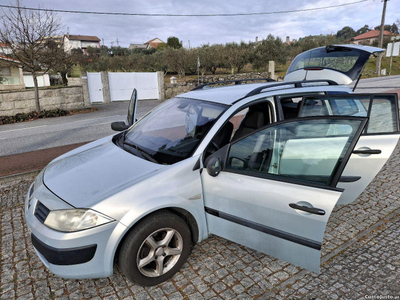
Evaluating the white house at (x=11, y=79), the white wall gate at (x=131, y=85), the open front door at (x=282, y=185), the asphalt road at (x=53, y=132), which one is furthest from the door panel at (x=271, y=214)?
the white house at (x=11, y=79)

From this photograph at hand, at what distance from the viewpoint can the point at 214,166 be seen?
8.64 feet

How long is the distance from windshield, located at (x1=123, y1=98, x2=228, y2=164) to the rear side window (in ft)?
3.63

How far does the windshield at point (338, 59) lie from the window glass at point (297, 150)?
3.52 metres

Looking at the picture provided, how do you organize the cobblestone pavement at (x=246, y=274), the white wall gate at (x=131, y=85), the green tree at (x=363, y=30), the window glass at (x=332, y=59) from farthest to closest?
the green tree at (x=363, y=30) < the white wall gate at (x=131, y=85) < the window glass at (x=332, y=59) < the cobblestone pavement at (x=246, y=274)

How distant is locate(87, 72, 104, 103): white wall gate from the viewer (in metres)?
17.0

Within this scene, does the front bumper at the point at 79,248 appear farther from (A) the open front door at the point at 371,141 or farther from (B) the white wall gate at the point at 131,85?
(B) the white wall gate at the point at 131,85

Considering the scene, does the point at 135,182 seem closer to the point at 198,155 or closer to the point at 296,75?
the point at 198,155

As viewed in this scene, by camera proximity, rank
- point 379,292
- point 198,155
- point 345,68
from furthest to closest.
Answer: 1. point 345,68
2. point 198,155
3. point 379,292

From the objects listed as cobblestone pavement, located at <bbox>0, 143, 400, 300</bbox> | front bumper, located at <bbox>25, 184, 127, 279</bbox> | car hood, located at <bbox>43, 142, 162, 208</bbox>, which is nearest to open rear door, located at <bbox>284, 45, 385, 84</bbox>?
cobblestone pavement, located at <bbox>0, 143, 400, 300</bbox>

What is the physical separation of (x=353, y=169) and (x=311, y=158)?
3.33ft

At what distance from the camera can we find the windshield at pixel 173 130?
2.95 m

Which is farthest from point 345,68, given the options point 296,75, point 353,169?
point 353,169

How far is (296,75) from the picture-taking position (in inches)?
250

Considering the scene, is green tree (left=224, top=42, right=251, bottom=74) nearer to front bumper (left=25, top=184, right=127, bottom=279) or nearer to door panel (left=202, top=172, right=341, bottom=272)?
door panel (left=202, top=172, right=341, bottom=272)
